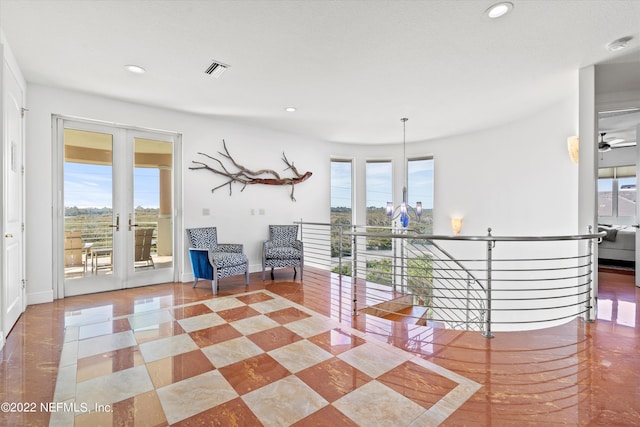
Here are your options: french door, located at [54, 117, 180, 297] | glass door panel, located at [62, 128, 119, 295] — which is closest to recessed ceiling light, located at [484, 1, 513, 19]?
french door, located at [54, 117, 180, 297]

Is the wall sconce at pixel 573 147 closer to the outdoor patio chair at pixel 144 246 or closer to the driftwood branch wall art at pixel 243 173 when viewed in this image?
the driftwood branch wall art at pixel 243 173

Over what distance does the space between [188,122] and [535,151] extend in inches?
227

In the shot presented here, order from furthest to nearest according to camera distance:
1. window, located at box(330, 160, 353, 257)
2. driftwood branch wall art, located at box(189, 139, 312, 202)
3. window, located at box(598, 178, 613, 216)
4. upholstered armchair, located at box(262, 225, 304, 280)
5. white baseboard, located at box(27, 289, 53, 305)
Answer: window, located at box(330, 160, 353, 257) → window, located at box(598, 178, 613, 216) → driftwood branch wall art, located at box(189, 139, 312, 202) → upholstered armchair, located at box(262, 225, 304, 280) → white baseboard, located at box(27, 289, 53, 305)

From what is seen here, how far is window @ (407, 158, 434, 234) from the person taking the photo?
21.4ft

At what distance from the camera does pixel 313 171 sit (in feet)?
20.3

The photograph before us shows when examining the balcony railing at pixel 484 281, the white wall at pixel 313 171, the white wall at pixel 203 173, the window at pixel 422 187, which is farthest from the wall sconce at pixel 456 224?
the white wall at pixel 203 173

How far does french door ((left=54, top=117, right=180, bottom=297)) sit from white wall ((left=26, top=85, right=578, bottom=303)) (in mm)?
186

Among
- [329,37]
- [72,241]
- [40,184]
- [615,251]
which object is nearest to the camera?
[329,37]

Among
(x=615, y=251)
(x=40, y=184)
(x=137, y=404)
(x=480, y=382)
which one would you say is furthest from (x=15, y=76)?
(x=615, y=251)

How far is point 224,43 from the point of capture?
100 inches

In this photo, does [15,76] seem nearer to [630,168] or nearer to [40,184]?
[40,184]

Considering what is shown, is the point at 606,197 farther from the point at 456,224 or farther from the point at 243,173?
the point at 243,173

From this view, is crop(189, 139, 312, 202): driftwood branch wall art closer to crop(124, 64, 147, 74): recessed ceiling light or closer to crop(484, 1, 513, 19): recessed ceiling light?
crop(124, 64, 147, 74): recessed ceiling light

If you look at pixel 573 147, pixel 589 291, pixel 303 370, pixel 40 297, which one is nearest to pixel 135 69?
pixel 40 297
